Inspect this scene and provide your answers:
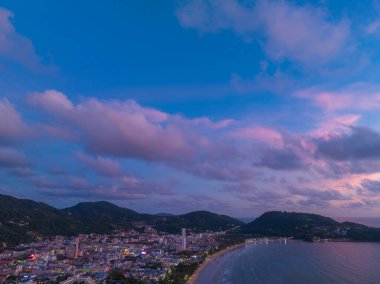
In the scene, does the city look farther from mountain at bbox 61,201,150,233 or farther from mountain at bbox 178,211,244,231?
mountain at bbox 178,211,244,231

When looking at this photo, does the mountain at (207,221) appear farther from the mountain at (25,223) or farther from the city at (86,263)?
the city at (86,263)

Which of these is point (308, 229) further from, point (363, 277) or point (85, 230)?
point (363, 277)

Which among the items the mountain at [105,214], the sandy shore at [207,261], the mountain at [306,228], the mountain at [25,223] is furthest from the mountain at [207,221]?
the sandy shore at [207,261]

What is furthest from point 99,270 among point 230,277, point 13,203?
point 13,203

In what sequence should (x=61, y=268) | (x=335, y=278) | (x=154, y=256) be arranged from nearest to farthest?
(x=335, y=278) < (x=61, y=268) < (x=154, y=256)

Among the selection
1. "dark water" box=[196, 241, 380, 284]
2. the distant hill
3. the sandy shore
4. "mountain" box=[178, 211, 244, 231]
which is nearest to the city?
the sandy shore

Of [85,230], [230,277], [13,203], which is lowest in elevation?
[230,277]

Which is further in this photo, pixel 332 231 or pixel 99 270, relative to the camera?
pixel 332 231

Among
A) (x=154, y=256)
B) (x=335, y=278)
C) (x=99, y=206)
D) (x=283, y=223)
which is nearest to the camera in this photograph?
(x=335, y=278)

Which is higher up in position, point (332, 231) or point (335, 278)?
point (332, 231)
